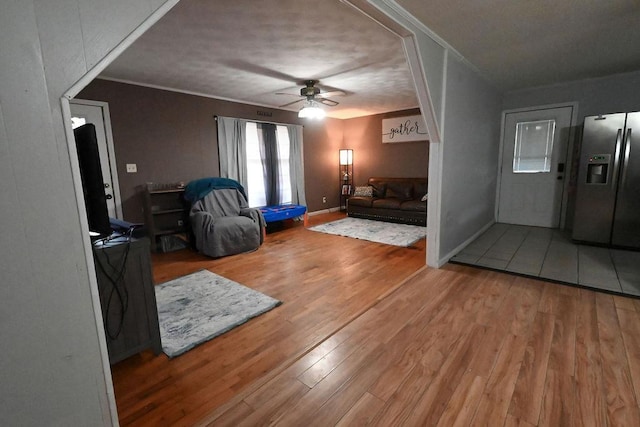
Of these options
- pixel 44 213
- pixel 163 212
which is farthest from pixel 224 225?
pixel 44 213

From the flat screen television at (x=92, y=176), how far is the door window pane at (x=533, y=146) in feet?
19.8

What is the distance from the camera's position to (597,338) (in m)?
2.00

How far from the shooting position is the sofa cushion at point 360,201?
6191 millimetres

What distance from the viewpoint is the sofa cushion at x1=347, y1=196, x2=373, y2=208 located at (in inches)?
244

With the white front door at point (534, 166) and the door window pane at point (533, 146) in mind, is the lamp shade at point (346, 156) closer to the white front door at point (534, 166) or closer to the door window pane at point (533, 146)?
the white front door at point (534, 166)

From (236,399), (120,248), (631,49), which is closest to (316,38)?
(120,248)

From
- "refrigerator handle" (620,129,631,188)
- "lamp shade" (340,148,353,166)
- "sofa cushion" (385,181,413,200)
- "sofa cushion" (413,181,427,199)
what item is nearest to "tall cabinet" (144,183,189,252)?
"lamp shade" (340,148,353,166)

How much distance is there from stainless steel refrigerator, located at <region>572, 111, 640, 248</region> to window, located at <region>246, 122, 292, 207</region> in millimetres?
4824

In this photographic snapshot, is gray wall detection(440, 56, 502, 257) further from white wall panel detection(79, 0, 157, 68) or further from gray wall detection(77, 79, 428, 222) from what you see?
white wall panel detection(79, 0, 157, 68)

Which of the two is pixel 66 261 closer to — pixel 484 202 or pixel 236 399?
pixel 236 399

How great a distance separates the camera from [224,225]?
4.00 metres

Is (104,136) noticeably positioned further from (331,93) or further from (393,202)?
(393,202)

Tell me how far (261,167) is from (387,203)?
265 centimetres

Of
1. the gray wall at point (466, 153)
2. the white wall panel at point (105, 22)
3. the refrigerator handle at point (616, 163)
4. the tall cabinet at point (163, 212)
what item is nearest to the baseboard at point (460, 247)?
the gray wall at point (466, 153)
